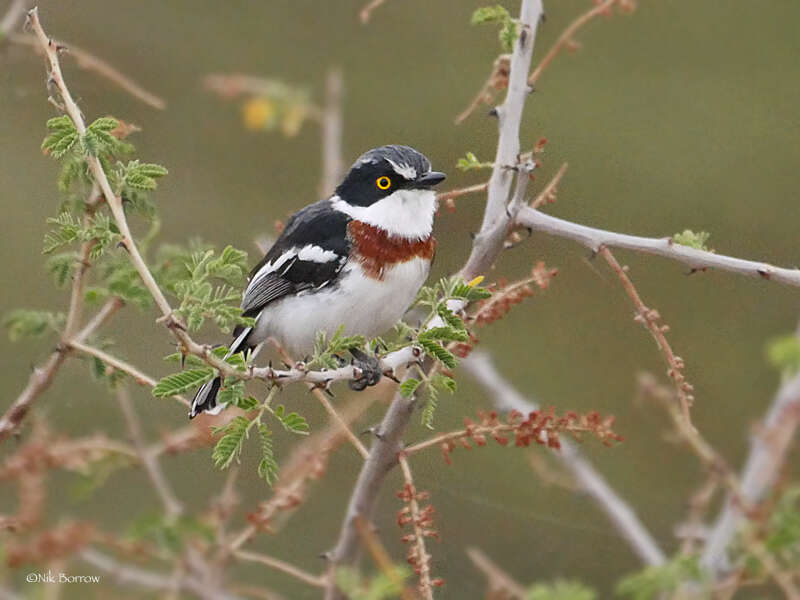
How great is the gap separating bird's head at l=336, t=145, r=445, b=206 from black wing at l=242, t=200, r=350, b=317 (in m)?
0.08

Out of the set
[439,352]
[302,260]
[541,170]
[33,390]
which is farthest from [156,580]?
[541,170]

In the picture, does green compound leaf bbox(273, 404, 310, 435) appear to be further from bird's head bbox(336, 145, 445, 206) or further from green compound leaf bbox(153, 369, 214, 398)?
bird's head bbox(336, 145, 445, 206)

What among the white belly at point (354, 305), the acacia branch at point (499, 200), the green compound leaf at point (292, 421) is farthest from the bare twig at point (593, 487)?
the green compound leaf at point (292, 421)

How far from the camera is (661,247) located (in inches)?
83.4

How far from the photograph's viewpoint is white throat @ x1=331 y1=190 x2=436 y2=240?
3.09 m

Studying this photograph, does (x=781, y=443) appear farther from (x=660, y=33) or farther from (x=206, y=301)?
(x=660, y=33)

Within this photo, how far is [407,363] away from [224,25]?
6.14 metres

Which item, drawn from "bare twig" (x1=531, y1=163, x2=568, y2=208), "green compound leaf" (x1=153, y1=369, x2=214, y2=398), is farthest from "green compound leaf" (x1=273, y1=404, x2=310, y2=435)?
"bare twig" (x1=531, y1=163, x2=568, y2=208)

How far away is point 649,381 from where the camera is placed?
2.48m

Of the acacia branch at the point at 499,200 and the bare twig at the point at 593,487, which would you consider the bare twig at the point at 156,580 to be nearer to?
the acacia branch at the point at 499,200

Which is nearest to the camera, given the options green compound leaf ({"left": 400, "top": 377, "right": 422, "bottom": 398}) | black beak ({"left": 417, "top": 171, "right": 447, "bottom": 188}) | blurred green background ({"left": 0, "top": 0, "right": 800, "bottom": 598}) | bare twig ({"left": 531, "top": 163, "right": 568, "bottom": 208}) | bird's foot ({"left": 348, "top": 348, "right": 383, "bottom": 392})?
green compound leaf ({"left": 400, "top": 377, "right": 422, "bottom": 398})

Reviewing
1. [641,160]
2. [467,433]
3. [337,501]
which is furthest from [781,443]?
[641,160]

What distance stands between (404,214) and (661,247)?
1.09 meters

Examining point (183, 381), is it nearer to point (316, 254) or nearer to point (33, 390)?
point (33, 390)
